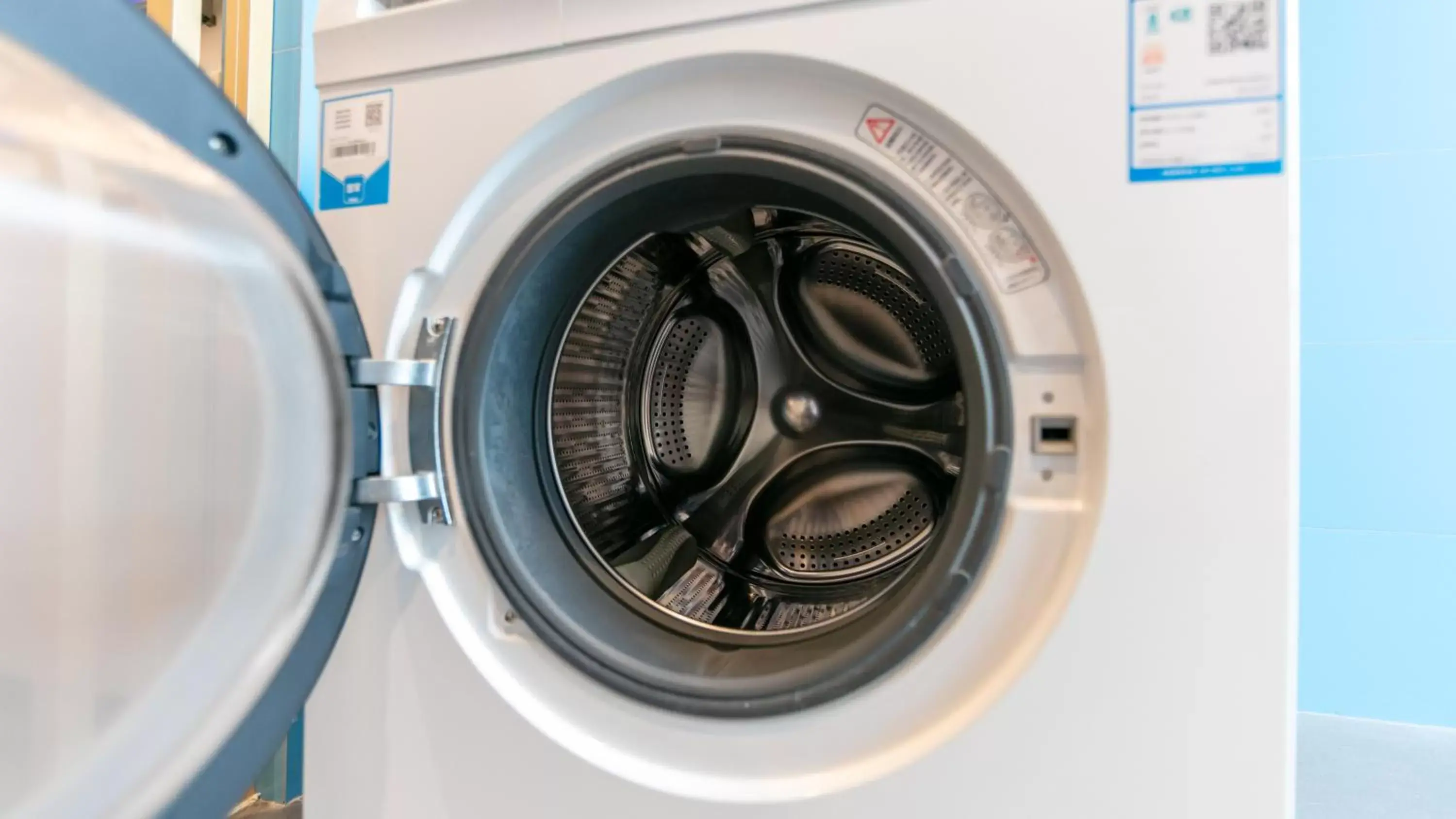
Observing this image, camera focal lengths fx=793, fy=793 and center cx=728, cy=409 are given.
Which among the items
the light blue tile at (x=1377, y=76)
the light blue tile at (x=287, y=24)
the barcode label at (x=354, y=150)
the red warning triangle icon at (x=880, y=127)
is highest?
the light blue tile at (x=287, y=24)

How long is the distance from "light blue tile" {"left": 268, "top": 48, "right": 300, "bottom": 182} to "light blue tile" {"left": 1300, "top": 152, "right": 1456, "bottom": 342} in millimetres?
1312

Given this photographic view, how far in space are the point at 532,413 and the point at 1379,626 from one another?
1.02 meters

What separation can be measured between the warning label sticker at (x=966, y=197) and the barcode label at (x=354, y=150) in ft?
1.36

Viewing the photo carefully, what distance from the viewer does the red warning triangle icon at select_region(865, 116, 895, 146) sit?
1.81 ft

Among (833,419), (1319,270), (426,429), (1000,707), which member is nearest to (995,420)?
(1000,707)

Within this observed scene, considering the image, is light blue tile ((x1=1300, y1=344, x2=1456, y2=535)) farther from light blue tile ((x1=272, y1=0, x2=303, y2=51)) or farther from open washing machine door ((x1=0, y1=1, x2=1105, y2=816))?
light blue tile ((x1=272, y1=0, x2=303, y2=51))

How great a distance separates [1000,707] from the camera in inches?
19.9

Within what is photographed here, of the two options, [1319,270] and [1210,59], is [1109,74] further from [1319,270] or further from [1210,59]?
[1319,270]

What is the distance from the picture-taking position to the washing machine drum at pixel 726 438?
0.59 m

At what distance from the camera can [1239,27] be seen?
0.49 metres

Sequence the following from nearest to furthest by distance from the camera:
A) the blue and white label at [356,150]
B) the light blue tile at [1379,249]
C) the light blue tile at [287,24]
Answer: the blue and white label at [356,150]
the light blue tile at [1379,249]
the light blue tile at [287,24]

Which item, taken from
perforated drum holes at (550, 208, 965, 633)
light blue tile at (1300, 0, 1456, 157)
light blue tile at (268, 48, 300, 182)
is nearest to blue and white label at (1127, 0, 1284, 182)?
perforated drum holes at (550, 208, 965, 633)

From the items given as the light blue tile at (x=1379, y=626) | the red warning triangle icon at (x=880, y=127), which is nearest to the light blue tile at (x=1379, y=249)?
the light blue tile at (x=1379, y=626)

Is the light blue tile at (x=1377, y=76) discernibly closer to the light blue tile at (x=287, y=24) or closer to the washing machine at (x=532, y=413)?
the washing machine at (x=532, y=413)
